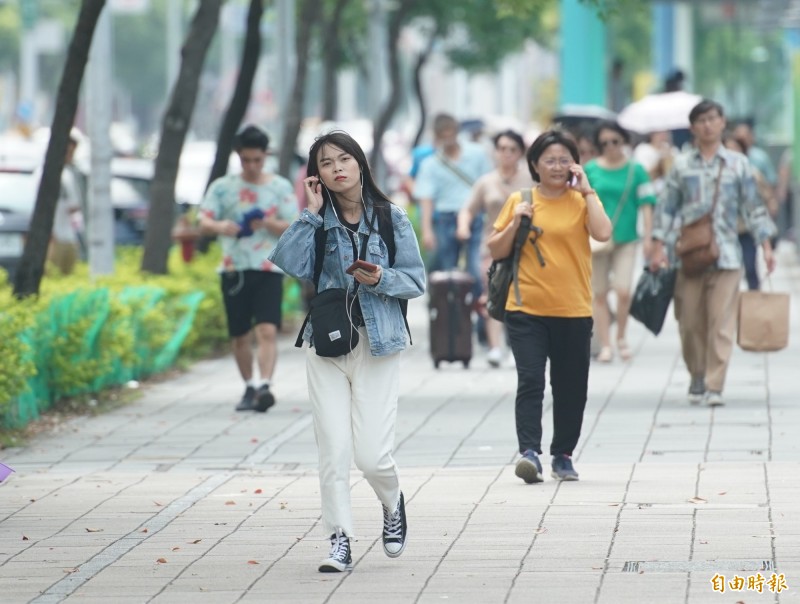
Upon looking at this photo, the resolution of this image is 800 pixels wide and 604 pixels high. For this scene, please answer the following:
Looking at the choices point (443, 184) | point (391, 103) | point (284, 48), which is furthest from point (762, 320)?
point (391, 103)

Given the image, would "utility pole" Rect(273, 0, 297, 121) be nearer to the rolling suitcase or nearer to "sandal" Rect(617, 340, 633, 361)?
the rolling suitcase

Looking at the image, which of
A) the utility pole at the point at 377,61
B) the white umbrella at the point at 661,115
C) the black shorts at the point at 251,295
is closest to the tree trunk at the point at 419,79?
the utility pole at the point at 377,61

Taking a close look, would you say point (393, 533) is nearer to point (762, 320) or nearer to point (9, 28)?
point (762, 320)

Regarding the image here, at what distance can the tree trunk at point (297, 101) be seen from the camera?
1906cm

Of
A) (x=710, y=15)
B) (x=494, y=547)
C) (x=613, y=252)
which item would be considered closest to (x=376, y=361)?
(x=494, y=547)

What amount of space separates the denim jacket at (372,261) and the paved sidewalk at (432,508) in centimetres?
84

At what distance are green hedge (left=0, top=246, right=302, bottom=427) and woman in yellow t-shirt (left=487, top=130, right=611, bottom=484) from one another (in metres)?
2.83

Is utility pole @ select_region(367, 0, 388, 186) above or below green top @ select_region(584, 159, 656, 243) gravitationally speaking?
above

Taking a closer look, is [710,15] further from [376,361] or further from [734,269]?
[376,361]

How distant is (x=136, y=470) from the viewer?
9.78m

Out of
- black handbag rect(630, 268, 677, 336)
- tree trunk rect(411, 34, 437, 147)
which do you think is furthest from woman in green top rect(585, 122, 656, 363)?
tree trunk rect(411, 34, 437, 147)

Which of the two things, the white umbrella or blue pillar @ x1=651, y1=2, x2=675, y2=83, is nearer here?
the white umbrella

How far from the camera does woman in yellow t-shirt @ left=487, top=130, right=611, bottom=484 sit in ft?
29.3

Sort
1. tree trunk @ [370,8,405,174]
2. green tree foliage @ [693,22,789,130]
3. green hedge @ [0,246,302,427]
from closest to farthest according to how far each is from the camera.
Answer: green hedge @ [0,246,302,427] < tree trunk @ [370,8,405,174] < green tree foliage @ [693,22,789,130]
